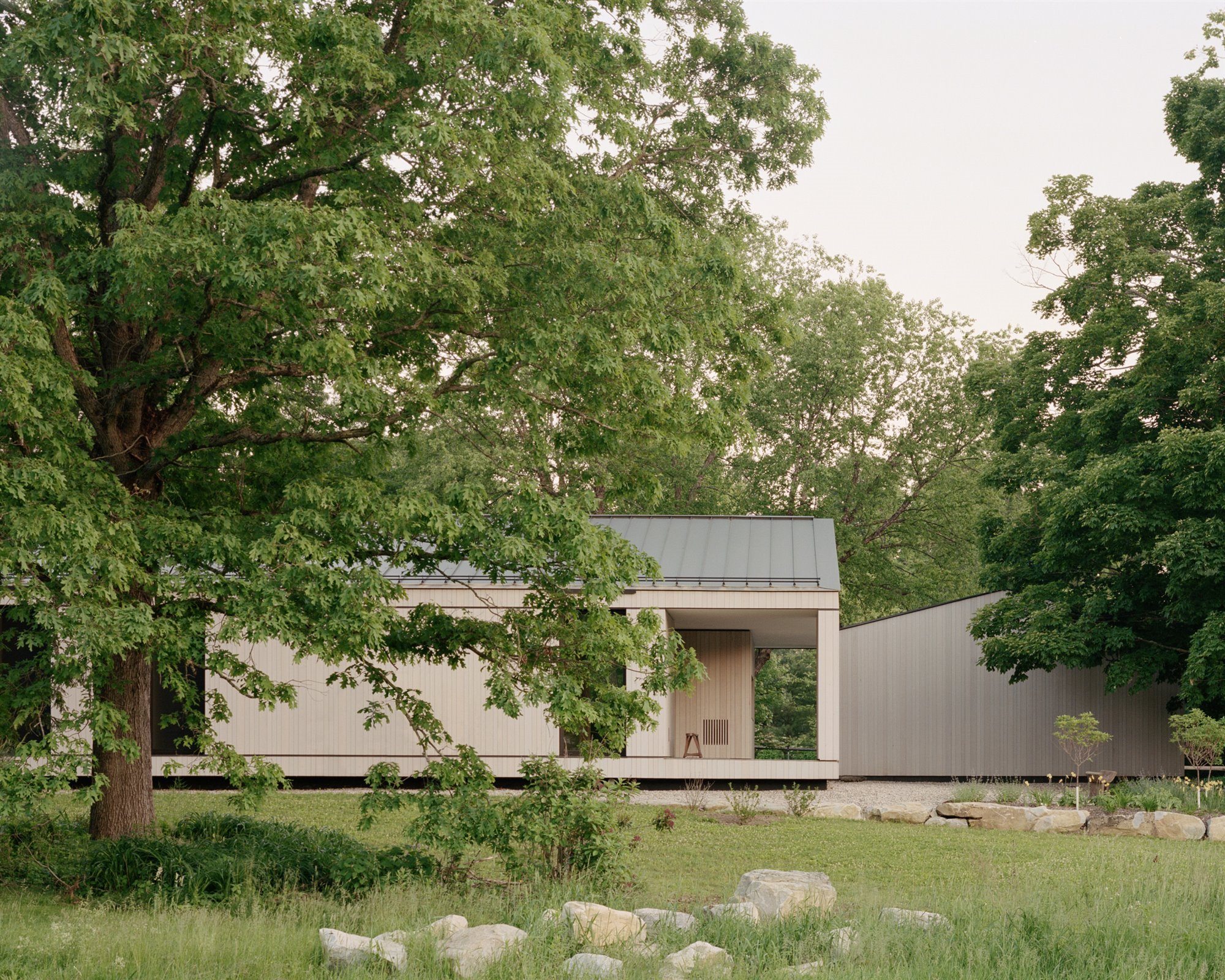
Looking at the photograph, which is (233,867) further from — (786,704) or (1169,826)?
(786,704)

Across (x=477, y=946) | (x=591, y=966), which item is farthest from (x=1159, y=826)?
(x=477, y=946)

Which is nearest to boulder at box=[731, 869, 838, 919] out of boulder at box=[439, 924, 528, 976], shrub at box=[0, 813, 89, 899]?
boulder at box=[439, 924, 528, 976]

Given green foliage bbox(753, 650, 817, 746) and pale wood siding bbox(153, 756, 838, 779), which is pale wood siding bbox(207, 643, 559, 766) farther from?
green foliage bbox(753, 650, 817, 746)

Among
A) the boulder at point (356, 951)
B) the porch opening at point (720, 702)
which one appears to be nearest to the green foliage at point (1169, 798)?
the porch opening at point (720, 702)

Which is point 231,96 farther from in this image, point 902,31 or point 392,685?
point 902,31

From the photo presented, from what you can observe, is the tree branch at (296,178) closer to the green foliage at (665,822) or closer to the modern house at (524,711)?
the green foliage at (665,822)

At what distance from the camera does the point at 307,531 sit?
28.7 ft

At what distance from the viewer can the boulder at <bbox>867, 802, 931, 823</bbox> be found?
1403cm

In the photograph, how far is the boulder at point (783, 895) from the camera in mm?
7223

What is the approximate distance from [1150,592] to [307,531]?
14531 mm

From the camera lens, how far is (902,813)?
14.1 metres

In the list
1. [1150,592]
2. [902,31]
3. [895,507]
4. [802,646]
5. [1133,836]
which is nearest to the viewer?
[1133,836]

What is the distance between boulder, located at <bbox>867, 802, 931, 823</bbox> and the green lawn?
364cm

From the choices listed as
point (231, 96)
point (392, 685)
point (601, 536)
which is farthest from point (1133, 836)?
point (231, 96)
